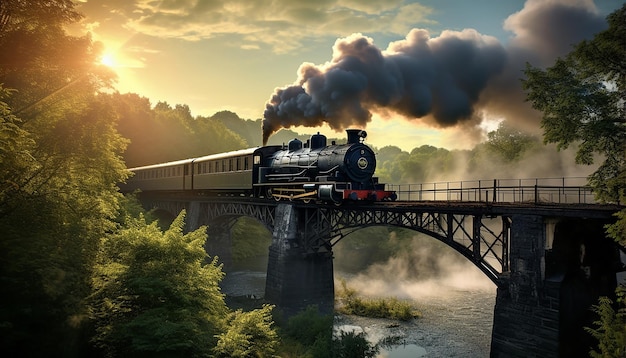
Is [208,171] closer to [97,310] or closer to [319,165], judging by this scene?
[319,165]

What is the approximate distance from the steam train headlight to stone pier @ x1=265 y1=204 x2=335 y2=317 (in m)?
4.91

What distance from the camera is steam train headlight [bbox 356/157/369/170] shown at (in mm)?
20620

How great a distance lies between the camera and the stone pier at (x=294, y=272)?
22.5m

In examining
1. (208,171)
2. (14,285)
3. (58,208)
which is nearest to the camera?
(14,285)

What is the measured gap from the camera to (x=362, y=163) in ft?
68.2

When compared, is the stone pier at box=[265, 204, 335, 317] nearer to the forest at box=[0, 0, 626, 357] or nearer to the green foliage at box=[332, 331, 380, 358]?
the forest at box=[0, 0, 626, 357]

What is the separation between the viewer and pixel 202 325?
1242cm

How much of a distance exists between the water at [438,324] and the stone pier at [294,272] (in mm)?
2138

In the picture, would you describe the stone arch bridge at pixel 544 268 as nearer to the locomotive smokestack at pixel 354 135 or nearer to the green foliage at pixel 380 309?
the locomotive smokestack at pixel 354 135

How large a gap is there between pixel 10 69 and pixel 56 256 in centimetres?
648

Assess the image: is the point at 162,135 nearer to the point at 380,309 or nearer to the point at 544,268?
the point at 380,309

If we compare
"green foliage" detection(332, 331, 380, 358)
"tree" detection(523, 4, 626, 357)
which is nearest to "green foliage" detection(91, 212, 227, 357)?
"green foliage" detection(332, 331, 380, 358)

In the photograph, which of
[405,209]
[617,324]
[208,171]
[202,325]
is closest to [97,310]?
[202,325]

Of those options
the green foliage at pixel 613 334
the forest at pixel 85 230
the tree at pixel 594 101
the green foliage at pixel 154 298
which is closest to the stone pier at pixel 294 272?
the forest at pixel 85 230
